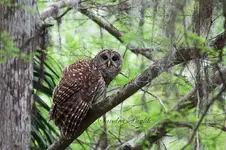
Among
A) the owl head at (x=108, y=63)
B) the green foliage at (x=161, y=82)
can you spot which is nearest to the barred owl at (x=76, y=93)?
the owl head at (x=108, y=63)

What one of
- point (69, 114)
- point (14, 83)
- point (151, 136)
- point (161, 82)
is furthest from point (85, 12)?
point (151, 136)

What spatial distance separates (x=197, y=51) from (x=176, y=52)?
0.70 feet

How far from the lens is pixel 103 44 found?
7973 mm

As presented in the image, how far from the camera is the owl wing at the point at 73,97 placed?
5.87m

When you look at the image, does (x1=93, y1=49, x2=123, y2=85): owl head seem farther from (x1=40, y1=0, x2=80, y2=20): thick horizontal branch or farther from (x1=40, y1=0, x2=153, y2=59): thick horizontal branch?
(x1=40, y1=0, x2=80, y2=20): thick horizontal branch

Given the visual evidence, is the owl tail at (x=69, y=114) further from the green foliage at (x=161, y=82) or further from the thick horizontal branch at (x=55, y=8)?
the thick horizontal branch at (x=55, y=8)

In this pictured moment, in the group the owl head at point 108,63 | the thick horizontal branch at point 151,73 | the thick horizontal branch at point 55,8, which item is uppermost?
the thick horizontal branch at point 55,8

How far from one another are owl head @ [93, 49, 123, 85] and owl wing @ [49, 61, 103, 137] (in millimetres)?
446

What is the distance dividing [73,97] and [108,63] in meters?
1.00

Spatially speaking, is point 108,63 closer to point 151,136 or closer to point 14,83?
point 14,83

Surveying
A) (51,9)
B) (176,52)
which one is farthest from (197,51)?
(51,9)

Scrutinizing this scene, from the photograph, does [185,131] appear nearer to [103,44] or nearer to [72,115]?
[72,115]

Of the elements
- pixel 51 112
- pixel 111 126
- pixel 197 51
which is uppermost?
pixel 197 51

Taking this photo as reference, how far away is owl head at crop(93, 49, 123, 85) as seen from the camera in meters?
7.11
